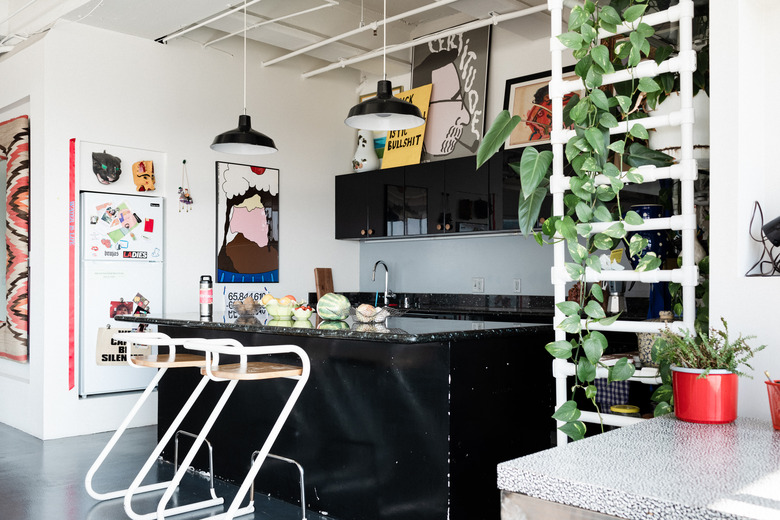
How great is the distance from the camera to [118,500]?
3.71 meters

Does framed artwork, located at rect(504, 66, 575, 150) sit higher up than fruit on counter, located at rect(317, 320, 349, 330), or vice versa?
framed artwork, located at rect(504, 66, 575, 150)

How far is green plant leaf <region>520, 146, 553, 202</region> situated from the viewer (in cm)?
241

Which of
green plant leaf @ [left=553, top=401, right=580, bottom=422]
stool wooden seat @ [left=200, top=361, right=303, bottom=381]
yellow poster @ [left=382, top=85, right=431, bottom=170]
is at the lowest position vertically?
green plant leaf @ [left=553, top=401, right=580, bottom=422]

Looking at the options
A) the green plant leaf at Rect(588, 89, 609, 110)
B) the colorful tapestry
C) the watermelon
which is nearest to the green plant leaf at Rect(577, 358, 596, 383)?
the green plant leaf at Rect(588, 89, 609, 110)

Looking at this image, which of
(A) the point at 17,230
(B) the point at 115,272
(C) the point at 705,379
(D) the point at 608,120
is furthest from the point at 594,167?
(A) the point at 17,230

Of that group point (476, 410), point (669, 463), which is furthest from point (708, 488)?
point (476, 410)

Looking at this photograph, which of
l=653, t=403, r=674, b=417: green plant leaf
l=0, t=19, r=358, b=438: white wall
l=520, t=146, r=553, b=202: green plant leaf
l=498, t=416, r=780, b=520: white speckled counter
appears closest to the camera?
l=498, t=416, r=780, b=520: white speckled counter

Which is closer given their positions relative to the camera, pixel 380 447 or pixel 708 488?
pixel 708 488

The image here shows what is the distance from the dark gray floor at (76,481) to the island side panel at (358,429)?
19 centimetres

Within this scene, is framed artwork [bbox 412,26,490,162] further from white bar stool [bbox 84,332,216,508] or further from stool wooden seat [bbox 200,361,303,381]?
stool wooden seat [bbox 200,361,303,381]

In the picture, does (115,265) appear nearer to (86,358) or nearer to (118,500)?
(86,358)

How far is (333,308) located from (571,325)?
4.89 ft

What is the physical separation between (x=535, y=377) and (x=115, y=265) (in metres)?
3.49

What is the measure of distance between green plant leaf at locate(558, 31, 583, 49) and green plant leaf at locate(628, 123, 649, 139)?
1.02ft
